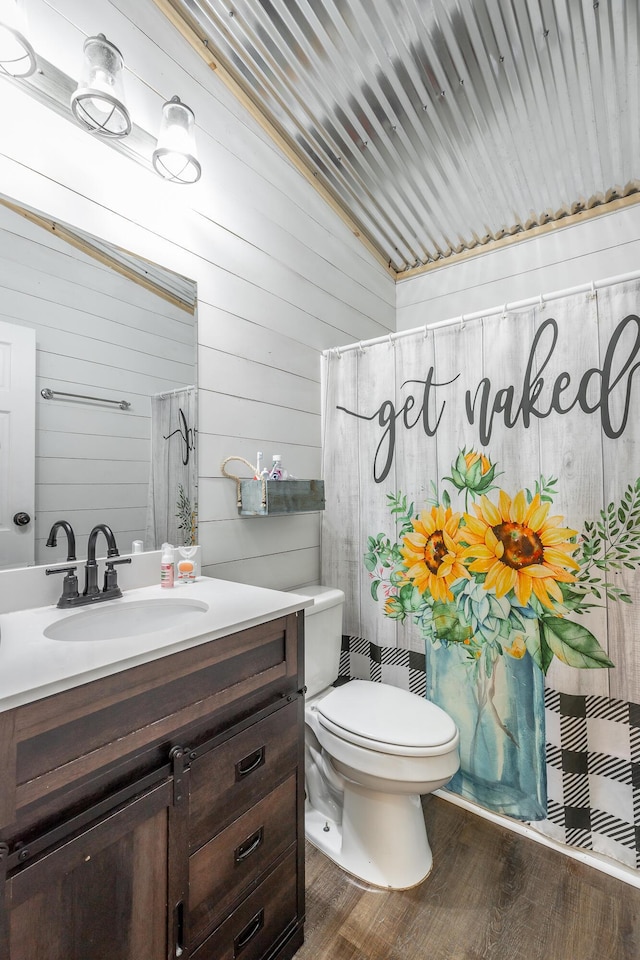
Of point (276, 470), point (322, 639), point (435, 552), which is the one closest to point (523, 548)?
point (435, 552)

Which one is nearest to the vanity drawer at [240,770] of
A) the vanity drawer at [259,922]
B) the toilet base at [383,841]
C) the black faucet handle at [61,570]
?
the vanity drawer at [259,922]

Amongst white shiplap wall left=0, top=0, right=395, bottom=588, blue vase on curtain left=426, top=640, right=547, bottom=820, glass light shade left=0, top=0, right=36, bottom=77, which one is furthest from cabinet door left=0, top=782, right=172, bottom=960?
glass light shade left=0, top=0, right=36, bottom=77

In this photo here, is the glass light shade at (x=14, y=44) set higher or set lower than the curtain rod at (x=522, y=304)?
higher

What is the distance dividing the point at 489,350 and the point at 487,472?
1.45 feet

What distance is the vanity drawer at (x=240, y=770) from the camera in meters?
0.95

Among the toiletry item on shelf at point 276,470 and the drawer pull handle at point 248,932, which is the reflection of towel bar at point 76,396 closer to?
the toiletry item on shelf at point 276,470

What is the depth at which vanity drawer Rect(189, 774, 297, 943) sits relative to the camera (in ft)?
3.09

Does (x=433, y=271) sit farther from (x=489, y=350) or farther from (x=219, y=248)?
(x=219, y=248)

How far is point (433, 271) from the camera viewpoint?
2.67 meters

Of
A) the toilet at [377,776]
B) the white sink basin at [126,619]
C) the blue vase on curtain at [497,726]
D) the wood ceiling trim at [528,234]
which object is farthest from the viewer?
the wood ceiling trim at [528,234]

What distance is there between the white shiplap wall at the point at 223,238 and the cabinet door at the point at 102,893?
0.86m

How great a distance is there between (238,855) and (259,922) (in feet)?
0.73

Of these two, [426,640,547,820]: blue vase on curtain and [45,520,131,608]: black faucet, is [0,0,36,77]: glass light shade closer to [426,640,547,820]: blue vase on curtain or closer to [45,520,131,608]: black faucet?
[45,520,131,608]: black faucet

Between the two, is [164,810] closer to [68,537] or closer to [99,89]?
[68,537]
